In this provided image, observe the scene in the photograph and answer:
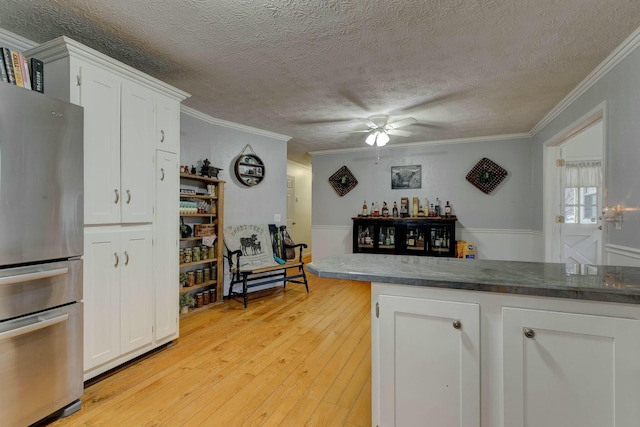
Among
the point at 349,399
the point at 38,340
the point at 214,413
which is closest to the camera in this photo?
the point at 38,340

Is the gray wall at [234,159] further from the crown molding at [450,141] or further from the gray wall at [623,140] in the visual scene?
the gray wall at [623,140]

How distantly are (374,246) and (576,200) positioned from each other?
9.75 ft

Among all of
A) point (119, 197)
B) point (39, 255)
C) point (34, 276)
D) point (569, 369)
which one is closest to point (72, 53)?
point (119, 197)

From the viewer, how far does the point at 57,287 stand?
165 cm

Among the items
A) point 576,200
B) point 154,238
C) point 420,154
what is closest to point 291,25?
point 154,238

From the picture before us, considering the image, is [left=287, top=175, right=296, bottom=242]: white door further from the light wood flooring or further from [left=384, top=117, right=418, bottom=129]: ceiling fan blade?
the light wood flooring

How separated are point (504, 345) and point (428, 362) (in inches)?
11.2

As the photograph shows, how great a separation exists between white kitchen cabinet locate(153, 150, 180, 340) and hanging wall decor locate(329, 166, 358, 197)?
11.3 ft

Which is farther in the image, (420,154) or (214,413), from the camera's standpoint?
(420,154)

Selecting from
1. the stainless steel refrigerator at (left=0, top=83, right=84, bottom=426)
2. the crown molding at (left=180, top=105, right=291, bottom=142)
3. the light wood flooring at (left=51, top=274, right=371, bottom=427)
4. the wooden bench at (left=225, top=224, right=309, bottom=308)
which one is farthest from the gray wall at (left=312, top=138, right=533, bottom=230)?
the stainless steel refrigerator at (left=0, top=83, right=84, bottom=426)

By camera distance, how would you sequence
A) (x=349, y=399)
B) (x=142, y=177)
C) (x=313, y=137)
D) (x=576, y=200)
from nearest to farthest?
Result: (x=349, y=399) → (x=142, y=177) → (x=576, y=200) → (x=313, y=137)

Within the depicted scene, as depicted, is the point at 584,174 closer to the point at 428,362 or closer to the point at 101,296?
the point at 428,362

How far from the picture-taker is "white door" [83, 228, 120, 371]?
1872mm

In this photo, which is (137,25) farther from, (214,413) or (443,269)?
(214,413)
